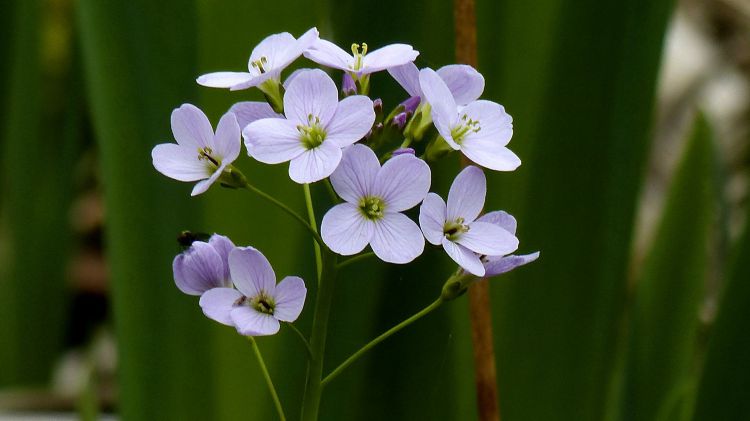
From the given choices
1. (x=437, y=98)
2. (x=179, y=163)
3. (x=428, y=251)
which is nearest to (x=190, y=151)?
(x=179, y=163)

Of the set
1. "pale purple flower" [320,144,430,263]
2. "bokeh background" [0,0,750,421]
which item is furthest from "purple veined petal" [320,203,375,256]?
"bokeh background" [0,0,750,421]

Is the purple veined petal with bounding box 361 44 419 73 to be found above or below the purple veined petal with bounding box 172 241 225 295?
above

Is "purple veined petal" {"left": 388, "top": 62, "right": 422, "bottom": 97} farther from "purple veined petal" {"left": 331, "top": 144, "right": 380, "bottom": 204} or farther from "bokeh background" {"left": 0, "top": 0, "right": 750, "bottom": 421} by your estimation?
"bokeh background" {"left": 0, "top": 0, "right": 750, "bottom": 421}

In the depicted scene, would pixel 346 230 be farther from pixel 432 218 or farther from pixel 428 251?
pixel 428 251

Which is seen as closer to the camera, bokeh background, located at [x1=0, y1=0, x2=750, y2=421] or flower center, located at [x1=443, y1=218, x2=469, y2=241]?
flower center, located at [x1=443, y1=218, x2=469, y2=241]

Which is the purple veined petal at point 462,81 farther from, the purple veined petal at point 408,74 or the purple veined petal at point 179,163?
the purple veined petal at point 179,163

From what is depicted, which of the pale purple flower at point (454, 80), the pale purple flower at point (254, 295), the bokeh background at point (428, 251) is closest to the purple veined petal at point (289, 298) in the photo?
the pale purple flower at point (254, 295)
